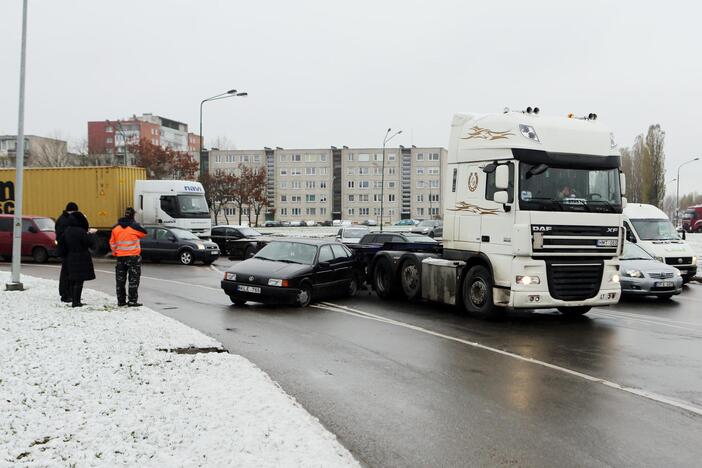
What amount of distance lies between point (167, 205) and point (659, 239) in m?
19.7

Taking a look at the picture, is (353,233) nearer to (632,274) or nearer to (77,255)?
(632,274)

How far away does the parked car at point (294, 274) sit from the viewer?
41.6 feet

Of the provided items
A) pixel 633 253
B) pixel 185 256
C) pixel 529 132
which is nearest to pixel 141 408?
pixel 529 132

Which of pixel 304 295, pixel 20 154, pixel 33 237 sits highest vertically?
pixel 20 154

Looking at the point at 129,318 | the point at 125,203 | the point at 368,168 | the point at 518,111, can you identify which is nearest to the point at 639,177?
the point at 368,168

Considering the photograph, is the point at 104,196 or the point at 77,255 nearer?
the point at 77,255

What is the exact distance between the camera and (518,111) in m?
11.5

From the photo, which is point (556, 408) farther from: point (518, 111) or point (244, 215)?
point (244, 215)

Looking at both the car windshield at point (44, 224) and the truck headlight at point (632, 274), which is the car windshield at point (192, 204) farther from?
the truck headlight at point (632, 274)

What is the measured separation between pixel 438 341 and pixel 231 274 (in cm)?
537

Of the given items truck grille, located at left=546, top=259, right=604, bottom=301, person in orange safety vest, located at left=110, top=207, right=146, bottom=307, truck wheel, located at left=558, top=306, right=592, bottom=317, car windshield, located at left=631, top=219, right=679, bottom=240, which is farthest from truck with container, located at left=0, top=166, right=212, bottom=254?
truck grille, located at left=546, top=259, right=604, bottom=301

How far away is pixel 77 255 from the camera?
11.2 metres

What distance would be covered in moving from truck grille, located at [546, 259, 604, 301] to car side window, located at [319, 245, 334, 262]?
5138 mm

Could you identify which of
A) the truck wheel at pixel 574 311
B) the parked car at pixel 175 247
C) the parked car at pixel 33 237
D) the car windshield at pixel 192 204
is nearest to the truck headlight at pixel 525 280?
the truck wheel at pixel 574 311
